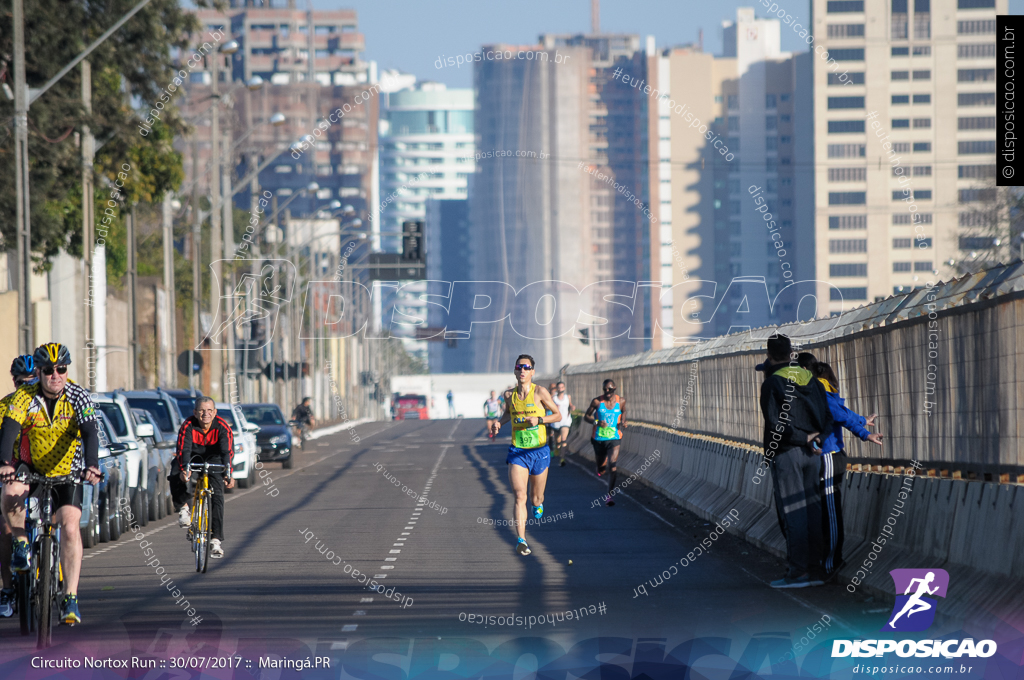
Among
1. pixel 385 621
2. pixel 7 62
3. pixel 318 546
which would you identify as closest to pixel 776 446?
pixel 385 621

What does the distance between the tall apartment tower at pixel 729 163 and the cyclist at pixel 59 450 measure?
17151cm

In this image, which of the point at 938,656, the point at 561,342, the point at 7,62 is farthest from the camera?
the point at 561,342

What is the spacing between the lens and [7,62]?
3130cm

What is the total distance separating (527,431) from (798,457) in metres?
3.61

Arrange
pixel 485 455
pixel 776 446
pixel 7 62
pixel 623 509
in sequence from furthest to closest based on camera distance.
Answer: pixel 485 455 < pixel 7 62 < pixel 623 509 < pixel 776 446

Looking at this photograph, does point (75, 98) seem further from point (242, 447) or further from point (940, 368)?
point (940, 368)

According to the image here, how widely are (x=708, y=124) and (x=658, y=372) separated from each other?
159 metres

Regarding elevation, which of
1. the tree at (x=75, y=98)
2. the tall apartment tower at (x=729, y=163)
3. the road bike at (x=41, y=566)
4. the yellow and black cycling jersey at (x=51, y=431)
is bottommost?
the road bike at (x=41, y=566)

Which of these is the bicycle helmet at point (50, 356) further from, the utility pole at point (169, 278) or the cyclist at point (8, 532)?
the utility pole at point (169, 278)

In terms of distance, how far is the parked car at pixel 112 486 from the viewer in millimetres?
18175

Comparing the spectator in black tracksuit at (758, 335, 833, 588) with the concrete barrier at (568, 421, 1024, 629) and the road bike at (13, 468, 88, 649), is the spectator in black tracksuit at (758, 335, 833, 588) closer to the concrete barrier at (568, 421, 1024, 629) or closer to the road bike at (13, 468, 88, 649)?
the concrete barrier at (568, 421, 1024, 629)

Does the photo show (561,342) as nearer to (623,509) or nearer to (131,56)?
(131,56)

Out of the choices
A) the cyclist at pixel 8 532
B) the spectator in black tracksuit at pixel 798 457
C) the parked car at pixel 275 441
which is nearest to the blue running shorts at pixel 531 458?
the spectator in black tracksuit at pixel 798 457

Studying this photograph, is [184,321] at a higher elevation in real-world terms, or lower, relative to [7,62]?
lower
